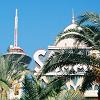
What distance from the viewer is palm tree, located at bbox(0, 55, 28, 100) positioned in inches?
1218

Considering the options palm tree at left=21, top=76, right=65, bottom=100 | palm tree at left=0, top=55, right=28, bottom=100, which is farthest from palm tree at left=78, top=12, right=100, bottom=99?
palm tree at left=0, top=55, right=28, bottom=100

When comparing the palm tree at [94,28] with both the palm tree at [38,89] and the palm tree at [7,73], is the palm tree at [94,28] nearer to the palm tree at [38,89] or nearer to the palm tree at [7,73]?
the palm tree at [38,89]

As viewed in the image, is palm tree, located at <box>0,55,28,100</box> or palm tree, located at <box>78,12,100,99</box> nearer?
palm tree, located at <box>78,12,100,99</box>

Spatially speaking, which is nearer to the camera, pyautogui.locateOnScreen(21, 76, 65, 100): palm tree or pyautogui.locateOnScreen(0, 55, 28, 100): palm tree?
pyautogui.locateOnScreen(21, 76, 65, 100): palm tree

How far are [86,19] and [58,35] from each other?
53.9 inches

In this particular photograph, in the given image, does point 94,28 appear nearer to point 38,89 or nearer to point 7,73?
point 38,89

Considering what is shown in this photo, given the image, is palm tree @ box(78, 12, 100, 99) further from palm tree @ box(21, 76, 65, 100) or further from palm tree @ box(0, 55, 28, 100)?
palm tree @ box(0, 55, 28, 100)

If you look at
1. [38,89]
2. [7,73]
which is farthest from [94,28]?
[7,73]

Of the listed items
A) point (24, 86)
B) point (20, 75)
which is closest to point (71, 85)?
point (20, 75)

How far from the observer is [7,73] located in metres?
33.4

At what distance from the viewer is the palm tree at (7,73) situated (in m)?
30.9

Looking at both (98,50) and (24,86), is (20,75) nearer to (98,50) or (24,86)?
(24,86)

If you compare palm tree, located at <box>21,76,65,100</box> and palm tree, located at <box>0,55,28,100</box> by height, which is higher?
palm tree, located at <box>0,55,28,100</box>

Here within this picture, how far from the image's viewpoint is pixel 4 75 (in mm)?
32812
